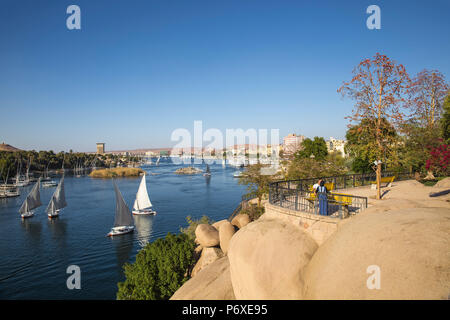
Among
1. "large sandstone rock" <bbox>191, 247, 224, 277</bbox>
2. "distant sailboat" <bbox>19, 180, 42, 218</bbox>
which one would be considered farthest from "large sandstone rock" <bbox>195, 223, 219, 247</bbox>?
"distant sailboat" <bbox>19, 180, 42, 218</bbox>

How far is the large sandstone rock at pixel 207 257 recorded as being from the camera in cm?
1739

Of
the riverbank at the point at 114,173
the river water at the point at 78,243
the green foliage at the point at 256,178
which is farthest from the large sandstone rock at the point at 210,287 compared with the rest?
the riverbank at the point at 114,173

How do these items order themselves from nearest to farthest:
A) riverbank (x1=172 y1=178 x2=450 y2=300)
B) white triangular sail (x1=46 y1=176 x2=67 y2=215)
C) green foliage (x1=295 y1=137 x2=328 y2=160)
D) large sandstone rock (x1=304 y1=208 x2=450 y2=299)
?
1. large sandstone rock (x1=304 y1=208 x2=450 y2=299)
2. riverbank (x1=172 y1=178 x2=450 y2=300)
3. white triangular sail (x1=46 y1=176 x2=67 y2=215)
4. green foliage (x1=295 y1=137 x2=328 y2=160)

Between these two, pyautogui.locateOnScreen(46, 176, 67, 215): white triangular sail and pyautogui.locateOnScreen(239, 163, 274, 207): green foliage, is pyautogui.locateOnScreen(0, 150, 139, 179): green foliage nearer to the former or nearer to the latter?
pyautogui.locateOnScreen(46, 176, 67, 215): white triangular sail

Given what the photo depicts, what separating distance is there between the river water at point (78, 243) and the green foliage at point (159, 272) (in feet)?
23.0

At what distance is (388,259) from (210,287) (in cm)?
766

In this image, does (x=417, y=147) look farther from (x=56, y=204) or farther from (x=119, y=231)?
(x=56, y=204)

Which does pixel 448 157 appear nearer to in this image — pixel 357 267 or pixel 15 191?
pixel 357 267

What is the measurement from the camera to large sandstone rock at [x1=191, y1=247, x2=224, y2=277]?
17391 millimetres

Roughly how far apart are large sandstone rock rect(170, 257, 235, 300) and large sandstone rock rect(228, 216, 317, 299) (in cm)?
92

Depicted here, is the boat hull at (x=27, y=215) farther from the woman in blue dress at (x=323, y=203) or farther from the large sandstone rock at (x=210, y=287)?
the woman in blue dress at (x=323, y=203)

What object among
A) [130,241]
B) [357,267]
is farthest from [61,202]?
[357,267]
